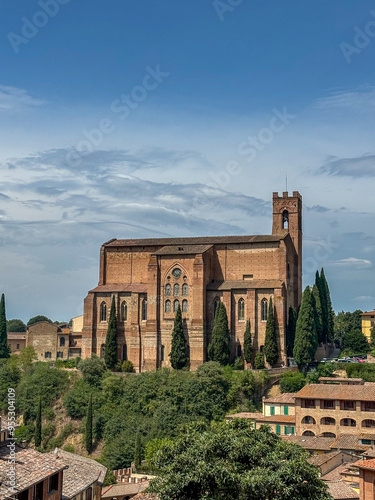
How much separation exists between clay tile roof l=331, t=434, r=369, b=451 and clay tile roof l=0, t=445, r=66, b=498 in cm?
2551

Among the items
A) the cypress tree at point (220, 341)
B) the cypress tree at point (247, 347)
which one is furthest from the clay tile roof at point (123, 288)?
the cypress tree at point (247, 347)

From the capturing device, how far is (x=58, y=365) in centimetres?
7106

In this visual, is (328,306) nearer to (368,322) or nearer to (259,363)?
(368,322)

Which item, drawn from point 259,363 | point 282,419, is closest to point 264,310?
point 259,363

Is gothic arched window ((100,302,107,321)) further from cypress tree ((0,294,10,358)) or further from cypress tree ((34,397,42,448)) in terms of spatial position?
cypress tree ((34,397,42,448))

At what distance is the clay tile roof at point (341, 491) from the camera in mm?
34000

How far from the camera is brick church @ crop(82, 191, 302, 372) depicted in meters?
67.4

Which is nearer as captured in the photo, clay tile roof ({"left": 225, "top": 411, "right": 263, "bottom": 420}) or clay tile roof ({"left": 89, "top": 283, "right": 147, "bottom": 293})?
clay tile roof ({"left": 225, "top": 411, "right": 263, "bottom": 420})

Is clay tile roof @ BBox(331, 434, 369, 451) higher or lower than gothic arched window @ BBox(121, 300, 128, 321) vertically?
lower

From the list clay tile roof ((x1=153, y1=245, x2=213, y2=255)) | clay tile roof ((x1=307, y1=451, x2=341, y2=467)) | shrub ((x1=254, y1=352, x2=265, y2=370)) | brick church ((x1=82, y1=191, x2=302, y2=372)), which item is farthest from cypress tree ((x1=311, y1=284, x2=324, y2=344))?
clay tile roof ((x1=307, y1=451, x2=341, y2=467))

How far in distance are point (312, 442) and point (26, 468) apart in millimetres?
28350

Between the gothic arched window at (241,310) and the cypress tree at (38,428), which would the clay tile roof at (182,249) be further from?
the cypress tree at (38,428)

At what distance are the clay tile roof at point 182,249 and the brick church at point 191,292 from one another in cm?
10

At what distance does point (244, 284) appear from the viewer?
A: 68750mm
